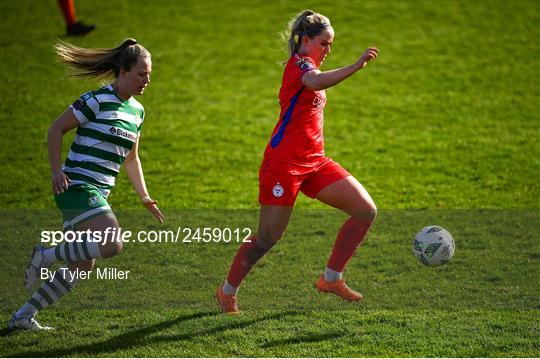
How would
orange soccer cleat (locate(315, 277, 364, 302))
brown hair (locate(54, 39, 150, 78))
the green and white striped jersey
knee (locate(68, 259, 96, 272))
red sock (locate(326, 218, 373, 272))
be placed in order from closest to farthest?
the green and white striped jersey, knee (locate(68, 259, 96, 272)), brown hair (locate(54, 39, 150, 78)), red sock (locate(326, 218, 373, 272)), orange soccer cleat (locate(315, 277, 364, 302))

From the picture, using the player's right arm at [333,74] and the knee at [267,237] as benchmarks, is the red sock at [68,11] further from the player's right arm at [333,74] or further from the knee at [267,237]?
the player's right arm at [333,74]

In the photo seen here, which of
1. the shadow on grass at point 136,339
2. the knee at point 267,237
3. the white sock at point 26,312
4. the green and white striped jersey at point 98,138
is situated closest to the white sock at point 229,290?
the shadow on grass at point 136,339

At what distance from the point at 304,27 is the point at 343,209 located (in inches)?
55.0

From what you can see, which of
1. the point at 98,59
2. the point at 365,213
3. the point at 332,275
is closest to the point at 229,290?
the point at 332,275

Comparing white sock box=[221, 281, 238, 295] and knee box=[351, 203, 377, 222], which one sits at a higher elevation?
knee box=[351, 203, 377, 222]

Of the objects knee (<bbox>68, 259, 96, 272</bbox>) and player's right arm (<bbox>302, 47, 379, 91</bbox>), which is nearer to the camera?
player's right arm (<bbox>302, 47, 379, 91</bbox>)

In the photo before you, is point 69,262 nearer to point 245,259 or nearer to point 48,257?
point 48,257

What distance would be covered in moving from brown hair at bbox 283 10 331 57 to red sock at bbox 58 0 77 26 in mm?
9957

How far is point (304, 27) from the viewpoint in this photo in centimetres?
678

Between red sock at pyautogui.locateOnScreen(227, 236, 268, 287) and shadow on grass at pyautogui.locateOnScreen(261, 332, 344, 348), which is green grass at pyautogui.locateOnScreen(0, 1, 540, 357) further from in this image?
red sock at pyautogui.locateOnScreen(227, 236, 268, 287)

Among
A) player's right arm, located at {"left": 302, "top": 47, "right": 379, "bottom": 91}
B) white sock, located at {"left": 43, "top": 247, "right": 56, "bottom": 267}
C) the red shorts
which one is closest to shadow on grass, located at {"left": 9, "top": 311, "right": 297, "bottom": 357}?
white sock, located at {"left": 43, "top": 247, "right": 56, "bottom": 267}

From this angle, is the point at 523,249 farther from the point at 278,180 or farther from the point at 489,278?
the point at 278,180

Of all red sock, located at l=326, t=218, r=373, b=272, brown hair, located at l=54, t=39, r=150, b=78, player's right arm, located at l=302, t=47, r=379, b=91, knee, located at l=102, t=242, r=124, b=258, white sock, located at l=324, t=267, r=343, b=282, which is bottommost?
white sock, located at l=324, t=267, r=343, b=282

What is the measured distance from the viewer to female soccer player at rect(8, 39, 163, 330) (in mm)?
6285
